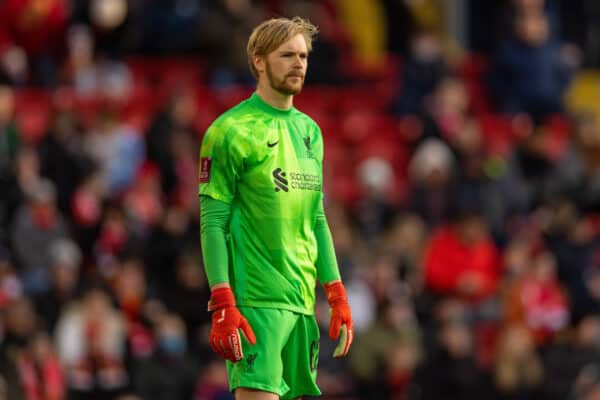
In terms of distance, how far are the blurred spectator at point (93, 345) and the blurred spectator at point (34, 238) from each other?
2.58 feet

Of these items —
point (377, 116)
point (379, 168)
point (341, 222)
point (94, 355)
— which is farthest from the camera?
point (377, 116)

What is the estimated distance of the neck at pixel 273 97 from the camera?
29.6ft

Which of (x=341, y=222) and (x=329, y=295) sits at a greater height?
(x=329, y=295)

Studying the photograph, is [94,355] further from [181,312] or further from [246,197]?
[246,197]

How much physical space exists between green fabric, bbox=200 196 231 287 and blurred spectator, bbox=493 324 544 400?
28.0 ft

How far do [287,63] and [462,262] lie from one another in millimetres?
9199

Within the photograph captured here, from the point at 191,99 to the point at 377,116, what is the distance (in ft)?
9.84

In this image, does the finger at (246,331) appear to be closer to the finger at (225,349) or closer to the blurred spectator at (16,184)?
the finger at (225,349)

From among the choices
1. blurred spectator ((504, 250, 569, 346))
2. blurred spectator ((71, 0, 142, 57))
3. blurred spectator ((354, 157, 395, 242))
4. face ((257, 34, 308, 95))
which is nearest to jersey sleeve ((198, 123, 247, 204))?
face ((257, 34, 308, 95))

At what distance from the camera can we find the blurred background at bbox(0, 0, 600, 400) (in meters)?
15.7

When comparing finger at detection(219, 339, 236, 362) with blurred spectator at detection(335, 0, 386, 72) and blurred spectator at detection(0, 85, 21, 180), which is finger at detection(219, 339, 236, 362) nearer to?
blurred spectator at detection(0, 85, 21, 180)

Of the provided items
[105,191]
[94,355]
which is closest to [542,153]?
[105,191]

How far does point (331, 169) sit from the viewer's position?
19500 mm

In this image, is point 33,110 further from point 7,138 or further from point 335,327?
point 335,327
